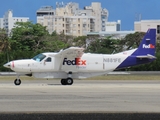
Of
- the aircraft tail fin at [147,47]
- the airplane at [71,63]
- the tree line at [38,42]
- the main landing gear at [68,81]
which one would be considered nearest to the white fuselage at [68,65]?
the airplane at [71,63]

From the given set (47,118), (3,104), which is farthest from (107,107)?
(47,118)

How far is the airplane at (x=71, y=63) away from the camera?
33.6 metres

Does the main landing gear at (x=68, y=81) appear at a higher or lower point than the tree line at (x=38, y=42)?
lower

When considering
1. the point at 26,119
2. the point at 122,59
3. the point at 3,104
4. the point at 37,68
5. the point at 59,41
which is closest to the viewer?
the point at 26,119

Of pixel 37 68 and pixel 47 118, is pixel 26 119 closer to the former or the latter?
pixel 47 118

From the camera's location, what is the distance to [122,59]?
35.9 meters

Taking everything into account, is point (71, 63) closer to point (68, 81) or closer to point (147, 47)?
point (68, 81)

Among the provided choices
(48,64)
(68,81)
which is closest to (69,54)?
(48,64)

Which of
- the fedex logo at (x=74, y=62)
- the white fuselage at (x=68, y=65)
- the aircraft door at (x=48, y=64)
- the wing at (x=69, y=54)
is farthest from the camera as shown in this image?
the fedex logo at (x=74, y=62)

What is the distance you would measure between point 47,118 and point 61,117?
32 cm

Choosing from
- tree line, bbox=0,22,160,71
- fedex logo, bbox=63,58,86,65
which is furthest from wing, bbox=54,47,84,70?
tree line, bbox=0,22,160,71

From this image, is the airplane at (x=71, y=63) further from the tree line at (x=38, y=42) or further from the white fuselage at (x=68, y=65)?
the tree line at (x=38, y=42)

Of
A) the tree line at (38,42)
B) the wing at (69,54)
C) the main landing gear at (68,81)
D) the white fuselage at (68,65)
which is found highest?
the tree line at (38,42)

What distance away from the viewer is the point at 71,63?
113 feet
